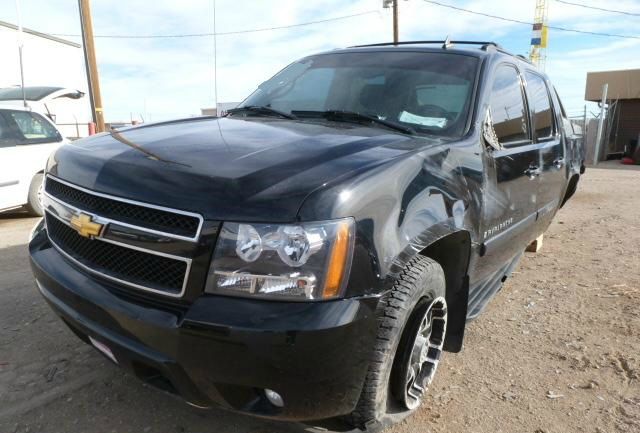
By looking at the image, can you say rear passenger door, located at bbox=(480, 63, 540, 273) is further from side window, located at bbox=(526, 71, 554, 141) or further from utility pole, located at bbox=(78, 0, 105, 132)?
utility pole, located at bbox=(78, 0, 105, 132)

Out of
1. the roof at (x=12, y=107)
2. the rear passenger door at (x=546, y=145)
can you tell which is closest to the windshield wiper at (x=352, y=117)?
the rear passenger door at (x=546, y=145)

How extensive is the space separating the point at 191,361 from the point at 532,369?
7.06 feet

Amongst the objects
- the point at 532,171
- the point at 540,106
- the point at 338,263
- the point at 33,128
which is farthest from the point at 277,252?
the point at 33,128

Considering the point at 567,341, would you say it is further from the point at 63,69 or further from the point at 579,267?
the point at 63,69

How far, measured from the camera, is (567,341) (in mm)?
3352

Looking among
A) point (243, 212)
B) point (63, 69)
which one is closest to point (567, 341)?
point (243, 212)

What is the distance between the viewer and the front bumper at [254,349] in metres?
1.62

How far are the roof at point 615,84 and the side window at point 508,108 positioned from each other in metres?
23.3

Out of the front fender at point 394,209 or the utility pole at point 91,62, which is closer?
the front fender at point 394,209

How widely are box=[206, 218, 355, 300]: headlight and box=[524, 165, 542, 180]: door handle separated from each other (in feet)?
7.05

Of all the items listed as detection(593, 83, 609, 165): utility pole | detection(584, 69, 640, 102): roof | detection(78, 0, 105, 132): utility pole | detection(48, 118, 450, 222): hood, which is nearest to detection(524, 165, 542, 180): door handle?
detection(48, 118, 450, 222): hood

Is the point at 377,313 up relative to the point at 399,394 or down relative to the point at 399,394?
up

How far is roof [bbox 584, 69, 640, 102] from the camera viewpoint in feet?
74.4

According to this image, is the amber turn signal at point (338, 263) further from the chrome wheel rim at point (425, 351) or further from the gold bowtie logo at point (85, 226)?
the gold bowtie logo at point (85, 226)
